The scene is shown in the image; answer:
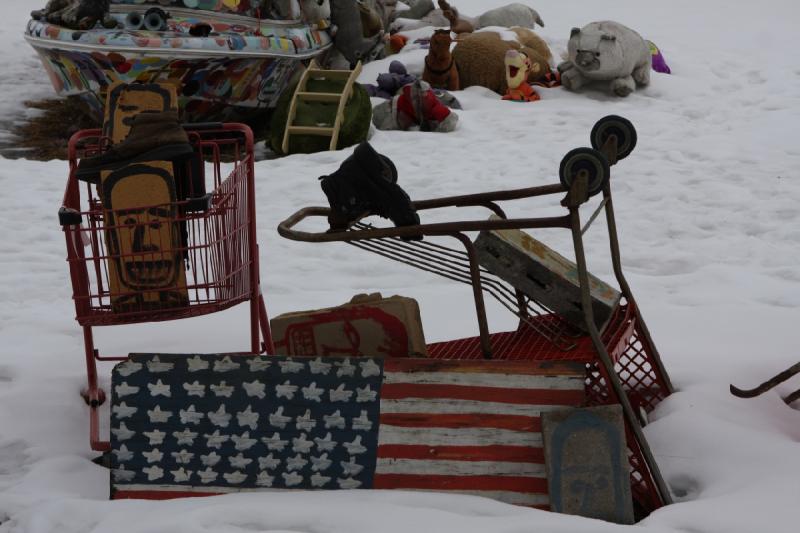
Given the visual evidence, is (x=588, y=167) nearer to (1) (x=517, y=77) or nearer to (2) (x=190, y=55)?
(2) (x=190, y=55)

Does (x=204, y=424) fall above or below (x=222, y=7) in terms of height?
below

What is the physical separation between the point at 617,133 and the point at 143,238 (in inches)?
60.7

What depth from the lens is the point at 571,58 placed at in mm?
9117

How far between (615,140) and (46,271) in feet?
10.3

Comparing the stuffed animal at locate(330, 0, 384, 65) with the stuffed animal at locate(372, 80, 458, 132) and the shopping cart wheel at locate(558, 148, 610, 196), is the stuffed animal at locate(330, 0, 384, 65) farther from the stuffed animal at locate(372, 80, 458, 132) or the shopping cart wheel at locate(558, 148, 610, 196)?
the shopping cart wheel at locate(558, 148, 610, 196)

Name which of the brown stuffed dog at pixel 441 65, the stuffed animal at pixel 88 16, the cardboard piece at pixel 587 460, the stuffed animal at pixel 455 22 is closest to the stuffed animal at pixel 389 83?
the brown stuffed dog at pixel 441 65

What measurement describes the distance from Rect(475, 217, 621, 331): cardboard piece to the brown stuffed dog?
616cm

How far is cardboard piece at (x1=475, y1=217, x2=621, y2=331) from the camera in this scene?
304 centimetres

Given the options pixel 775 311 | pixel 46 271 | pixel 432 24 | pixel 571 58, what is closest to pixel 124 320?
pixel 46 271

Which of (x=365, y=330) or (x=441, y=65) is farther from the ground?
(x=365, y=330)

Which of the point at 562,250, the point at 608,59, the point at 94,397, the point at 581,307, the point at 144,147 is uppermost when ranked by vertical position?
the point at 144,147

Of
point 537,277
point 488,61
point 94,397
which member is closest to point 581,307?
point 537,277

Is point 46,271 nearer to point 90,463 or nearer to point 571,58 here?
point 90,463

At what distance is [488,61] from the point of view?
930cm
